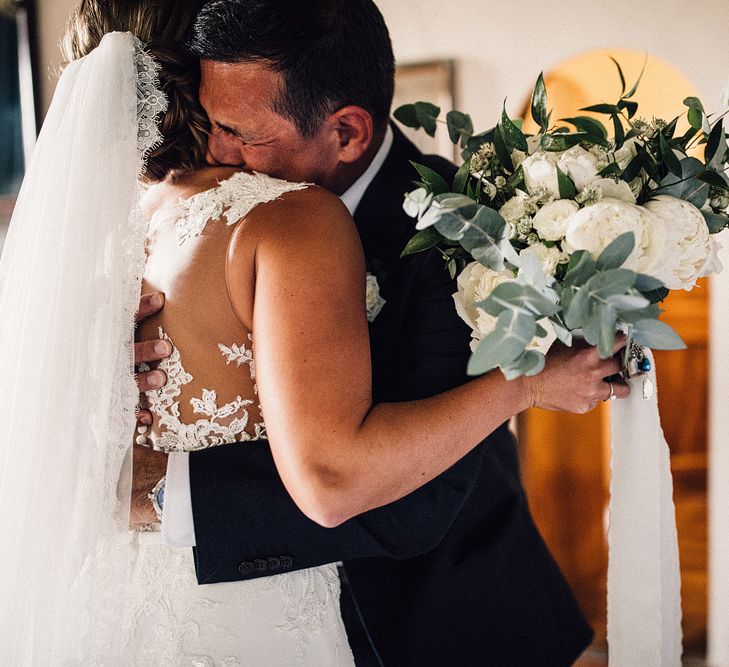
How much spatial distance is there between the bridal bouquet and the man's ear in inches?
12.3

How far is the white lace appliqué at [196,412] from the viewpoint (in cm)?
138

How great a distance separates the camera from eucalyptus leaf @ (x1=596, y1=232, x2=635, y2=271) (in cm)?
106

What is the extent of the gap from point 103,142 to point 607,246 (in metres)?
0.83

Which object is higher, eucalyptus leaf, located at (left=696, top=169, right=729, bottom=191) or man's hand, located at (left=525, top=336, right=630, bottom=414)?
eucalyptus leaf, located at (left=696, top=169, right=729, bottom=191)

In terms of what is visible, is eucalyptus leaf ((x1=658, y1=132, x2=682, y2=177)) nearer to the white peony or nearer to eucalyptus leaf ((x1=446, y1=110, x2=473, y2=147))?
the white peony

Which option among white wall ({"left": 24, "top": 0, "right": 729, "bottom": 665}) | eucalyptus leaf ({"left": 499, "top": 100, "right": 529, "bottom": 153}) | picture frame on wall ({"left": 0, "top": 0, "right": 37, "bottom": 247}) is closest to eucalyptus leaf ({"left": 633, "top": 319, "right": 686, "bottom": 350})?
eucalyptus leaf ({"left": 499, "top": 100, "right": 529, "bottom": 153})

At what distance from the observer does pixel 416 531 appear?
56.6 inches

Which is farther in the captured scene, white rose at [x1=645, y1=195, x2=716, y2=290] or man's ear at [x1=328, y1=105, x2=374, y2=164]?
man's ear at [x1=328, y1=105, x2=374, y2=164]

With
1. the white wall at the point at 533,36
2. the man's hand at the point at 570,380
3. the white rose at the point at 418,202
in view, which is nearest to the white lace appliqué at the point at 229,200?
the white rose at the point at 418,202

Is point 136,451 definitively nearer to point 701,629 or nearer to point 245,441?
point 245,441

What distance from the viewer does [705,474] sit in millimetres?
3803

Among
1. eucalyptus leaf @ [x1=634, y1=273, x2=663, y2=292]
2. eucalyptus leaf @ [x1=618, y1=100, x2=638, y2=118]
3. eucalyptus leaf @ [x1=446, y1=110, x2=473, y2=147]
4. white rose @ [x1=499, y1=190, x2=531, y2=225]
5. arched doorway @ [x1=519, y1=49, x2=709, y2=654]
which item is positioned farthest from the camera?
arched doorway @ [x1=519, y1=49, x2=709, y2=654]

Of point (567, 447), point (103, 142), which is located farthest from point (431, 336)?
point (567, 447)

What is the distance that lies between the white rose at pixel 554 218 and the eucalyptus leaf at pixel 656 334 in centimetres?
18
